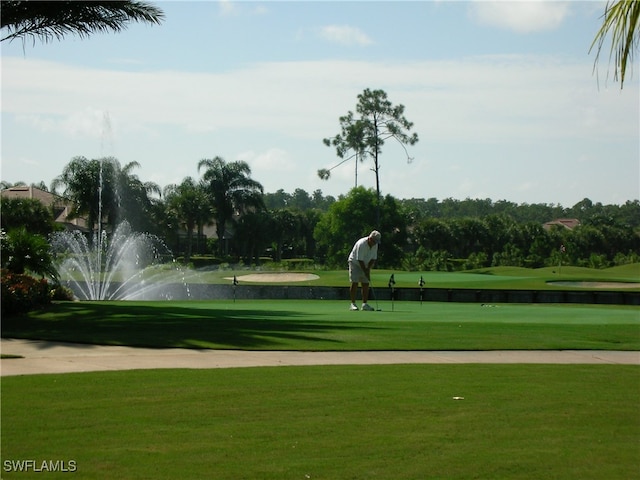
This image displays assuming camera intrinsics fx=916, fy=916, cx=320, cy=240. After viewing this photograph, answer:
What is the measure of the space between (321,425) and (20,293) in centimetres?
1099

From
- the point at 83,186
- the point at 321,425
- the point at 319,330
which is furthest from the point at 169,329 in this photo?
the point at 83,186

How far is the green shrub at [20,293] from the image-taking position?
16891mm

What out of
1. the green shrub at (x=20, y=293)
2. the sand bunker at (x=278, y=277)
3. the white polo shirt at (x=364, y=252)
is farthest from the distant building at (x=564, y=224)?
the green shrub at (x=20, y=293)

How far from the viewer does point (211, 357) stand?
1194cm

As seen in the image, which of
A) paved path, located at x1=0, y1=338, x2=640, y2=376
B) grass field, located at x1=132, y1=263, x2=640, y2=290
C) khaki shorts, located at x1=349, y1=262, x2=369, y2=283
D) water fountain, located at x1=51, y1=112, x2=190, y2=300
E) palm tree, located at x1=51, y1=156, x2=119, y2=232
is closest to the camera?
paved path, located at x1=0, y1=338, x2=640, y2=376

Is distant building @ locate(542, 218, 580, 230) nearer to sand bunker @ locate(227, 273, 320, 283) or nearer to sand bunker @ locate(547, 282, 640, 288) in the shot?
sand bunker @ locate(227, 273, 320, 283)

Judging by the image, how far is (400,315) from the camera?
63.5ft

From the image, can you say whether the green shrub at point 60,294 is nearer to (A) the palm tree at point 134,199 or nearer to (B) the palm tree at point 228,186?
(A) the palm tree at point 134,199

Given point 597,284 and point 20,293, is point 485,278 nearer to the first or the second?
point 597,284

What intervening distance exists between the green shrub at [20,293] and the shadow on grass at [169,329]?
26 cm

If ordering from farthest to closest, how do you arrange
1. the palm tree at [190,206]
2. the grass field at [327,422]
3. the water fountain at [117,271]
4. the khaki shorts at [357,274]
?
the palm tree at [190,206]
the water fountain at [117,271]
the khaki shorts at [357,274]
the grass field at [327,422]

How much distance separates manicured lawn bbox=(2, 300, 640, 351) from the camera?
44.2 ft

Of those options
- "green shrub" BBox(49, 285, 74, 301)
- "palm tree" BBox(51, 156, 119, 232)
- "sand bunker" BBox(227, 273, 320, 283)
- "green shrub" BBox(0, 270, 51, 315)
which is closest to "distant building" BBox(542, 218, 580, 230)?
"palm tree" BBox(51, 156, 119, 232)

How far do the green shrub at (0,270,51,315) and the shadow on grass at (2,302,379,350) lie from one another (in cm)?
26
